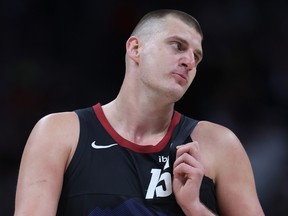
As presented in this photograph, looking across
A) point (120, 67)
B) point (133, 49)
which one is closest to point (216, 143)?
point (133, 49)

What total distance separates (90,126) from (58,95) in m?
3.24

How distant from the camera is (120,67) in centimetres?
674

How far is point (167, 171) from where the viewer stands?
3.12 metres

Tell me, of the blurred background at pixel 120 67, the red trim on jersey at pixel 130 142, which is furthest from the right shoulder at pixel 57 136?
the blurred background at pixel 120 67

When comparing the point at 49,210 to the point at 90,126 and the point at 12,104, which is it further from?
the point at 12,104

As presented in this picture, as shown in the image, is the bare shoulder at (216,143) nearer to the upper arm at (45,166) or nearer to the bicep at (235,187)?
the bicep at (235,187)

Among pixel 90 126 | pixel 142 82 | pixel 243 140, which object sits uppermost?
pixel 142 82

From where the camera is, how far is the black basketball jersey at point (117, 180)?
2988 mm

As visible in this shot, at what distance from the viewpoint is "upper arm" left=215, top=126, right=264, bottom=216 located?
3.11 m

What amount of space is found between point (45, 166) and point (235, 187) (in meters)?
0.93

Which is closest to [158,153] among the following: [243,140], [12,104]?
[243,140]

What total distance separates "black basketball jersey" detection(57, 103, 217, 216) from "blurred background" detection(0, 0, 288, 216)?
271 cm

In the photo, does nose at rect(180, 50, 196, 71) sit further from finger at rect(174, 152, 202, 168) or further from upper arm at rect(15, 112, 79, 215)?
upper arm at rect(15, 112, 79, 215)

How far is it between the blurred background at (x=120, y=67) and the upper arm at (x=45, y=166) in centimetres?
272
